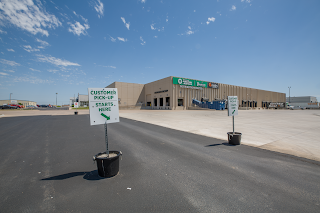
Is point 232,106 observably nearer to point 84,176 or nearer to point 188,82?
point 84,176

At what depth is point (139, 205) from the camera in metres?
2.56

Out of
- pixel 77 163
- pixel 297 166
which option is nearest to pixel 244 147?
pixel 297 166

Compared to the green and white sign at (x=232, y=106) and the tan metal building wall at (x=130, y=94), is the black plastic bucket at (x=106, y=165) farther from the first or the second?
the tan metal building wall at (x=130, y=94)

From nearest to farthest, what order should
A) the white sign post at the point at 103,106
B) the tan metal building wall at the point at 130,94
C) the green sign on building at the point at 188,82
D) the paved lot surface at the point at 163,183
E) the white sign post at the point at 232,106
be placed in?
the paved lot surface at the point at 163,183
the white sign post at the point at 103,106
the white sign post at the point at 232,106
the green sign on building at the point at 188,82
the tan metal building wall at the point at 130,94

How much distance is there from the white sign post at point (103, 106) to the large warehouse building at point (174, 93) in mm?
42283

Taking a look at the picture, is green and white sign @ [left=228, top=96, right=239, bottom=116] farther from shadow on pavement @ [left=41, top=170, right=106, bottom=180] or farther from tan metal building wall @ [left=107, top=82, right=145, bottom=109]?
tan metal building wall @ [left=107, top=82, right=145, bottom=109]

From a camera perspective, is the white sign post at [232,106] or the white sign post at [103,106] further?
the white sign post at [232,106]

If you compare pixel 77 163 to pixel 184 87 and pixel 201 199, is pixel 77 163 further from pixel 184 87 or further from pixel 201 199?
pixel 184 87

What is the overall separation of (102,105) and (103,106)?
0.13 ft

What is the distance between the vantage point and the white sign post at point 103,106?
12.6 feet

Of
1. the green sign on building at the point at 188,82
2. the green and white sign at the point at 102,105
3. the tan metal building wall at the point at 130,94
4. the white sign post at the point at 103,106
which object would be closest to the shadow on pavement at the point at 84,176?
the white sign post at the point at 103,106

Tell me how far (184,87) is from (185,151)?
4391 cm

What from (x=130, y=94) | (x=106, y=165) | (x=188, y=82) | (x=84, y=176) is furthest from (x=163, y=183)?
(x=130, y=94)

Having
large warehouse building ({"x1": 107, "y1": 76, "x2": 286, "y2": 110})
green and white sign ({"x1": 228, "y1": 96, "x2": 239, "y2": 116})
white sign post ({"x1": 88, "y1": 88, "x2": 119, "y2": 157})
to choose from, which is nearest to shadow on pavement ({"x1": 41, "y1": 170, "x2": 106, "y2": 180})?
white sign post ({"x1": 88, "y1": 88, "x2": 119, "y2": 157})
